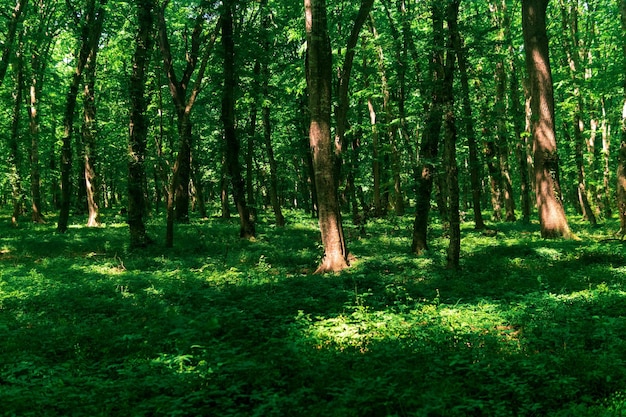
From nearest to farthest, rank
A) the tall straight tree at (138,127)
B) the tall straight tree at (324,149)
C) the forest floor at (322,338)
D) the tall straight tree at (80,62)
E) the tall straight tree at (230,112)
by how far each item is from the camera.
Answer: the forest floor at (322,338) < the tall straight tree at (324,149) < the tall straight tree at (138,127) < the tall straight tree at (230,112) < the tall straight tree at (80,62)

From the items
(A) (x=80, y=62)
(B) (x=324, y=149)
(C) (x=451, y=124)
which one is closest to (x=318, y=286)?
(B) (x=324, y=149)

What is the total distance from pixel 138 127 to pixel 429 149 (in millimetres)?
10728

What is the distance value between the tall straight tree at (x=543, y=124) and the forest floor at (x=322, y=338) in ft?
6.98

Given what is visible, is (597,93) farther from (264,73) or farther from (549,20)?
(264,73)

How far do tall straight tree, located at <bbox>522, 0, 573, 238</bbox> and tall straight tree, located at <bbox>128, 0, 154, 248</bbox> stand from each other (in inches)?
546

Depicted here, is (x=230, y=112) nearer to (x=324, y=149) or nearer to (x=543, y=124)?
(x=324, y=149)

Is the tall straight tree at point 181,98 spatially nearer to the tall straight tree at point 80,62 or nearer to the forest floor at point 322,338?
the tall straight tree at point 80,62

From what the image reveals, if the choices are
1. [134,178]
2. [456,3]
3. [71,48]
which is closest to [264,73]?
[134,178]

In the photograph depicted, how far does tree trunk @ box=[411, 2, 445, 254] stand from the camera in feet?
39.5

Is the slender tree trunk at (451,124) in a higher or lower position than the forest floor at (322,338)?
higher

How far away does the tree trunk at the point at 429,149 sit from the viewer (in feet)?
39.5

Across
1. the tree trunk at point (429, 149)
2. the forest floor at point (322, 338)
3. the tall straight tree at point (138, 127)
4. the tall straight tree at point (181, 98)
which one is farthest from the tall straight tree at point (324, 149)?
the tall straight tree at point (138, 127)

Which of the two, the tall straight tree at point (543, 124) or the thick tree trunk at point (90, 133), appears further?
the thick tree trunk at point (90, 133)

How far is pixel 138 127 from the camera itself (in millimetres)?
16062
